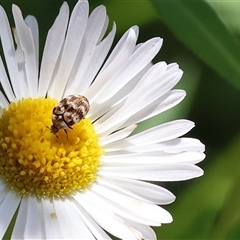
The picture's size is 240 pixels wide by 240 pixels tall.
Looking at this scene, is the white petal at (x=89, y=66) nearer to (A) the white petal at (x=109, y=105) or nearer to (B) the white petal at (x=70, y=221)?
(A) the white petal at (x=109, y=105)

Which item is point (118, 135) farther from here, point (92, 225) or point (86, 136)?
point (92, 225)

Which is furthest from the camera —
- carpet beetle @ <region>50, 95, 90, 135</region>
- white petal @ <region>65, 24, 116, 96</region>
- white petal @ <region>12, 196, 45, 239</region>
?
white petal @ <region>65, 24, 116, 96</region>

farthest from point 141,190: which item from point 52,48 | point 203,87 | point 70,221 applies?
point 203,87

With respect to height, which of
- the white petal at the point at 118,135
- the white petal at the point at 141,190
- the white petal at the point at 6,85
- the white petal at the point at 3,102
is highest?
the white petal at the point at 6,85

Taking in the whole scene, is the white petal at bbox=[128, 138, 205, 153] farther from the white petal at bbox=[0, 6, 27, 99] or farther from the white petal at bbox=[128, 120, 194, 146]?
the white petal at bbox=[0, 6, 27, 99]

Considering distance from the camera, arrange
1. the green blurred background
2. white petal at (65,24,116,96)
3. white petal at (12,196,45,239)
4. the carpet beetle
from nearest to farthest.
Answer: white petal at (12,196,45,239) < the carpet beetle < white petal at (65,24,116,96) < the green blurred background

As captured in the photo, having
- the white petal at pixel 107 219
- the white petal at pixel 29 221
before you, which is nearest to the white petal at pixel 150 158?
the white petal at pixel 107 219

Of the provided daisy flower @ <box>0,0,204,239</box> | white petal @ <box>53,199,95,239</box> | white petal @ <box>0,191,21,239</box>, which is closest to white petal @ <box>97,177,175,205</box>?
daisy flower @ <box>0,0,204,239</box>
